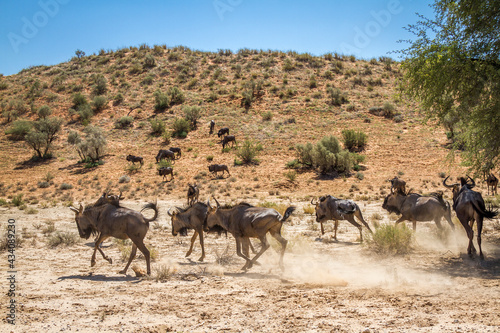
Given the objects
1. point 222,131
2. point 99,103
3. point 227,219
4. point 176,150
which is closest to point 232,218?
point 227,219

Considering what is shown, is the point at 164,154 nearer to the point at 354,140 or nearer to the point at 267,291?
the point at 354,140

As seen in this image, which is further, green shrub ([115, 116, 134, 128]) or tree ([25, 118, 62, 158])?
green shrub ([115, 116, 134, 128])

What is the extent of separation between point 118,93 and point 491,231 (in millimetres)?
46077

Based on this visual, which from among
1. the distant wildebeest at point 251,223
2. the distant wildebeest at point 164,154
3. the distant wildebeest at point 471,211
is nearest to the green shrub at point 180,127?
the distant wildebeest at point 164,154

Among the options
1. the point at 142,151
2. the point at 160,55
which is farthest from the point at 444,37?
the point at 160,55

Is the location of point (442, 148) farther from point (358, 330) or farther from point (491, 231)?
point (358, 330)

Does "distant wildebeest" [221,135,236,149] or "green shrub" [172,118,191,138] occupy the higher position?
"green shrub" [172,118,191,138]

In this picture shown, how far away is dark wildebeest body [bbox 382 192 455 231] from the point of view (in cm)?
1103

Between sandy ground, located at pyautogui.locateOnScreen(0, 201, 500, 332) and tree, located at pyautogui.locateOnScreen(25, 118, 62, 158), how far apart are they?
28.5 meters

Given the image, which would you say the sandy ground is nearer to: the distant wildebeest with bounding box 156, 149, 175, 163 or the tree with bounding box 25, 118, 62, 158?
the distant wildebeest with bounding box 156, 149, 175, 163

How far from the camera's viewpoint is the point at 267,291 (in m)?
7.13

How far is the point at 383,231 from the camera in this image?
34.2 ft

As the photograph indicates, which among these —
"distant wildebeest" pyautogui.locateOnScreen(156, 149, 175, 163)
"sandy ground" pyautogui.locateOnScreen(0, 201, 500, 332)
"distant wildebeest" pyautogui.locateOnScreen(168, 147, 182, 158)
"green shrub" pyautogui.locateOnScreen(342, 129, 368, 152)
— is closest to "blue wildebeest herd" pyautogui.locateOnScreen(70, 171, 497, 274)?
"sandy ground" pyautogui.locateOnScreen(0, 201, 500, 332)

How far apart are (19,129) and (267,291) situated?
4164 centimetres
